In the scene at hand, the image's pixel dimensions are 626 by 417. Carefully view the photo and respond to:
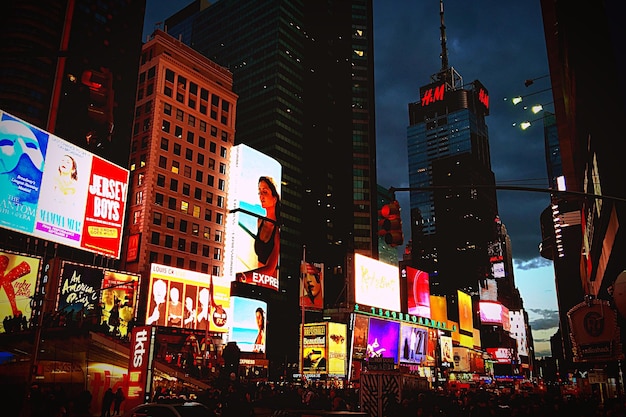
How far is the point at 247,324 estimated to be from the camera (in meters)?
69.8

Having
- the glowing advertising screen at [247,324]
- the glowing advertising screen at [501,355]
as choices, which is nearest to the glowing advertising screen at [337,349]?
the glowing advertising screen at [247,324]

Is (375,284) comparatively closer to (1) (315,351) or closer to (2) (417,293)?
(1) (315,351)

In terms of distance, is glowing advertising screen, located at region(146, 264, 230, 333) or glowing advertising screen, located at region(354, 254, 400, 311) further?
glowing advertising screen, located at region(354, 254, 400, 311)

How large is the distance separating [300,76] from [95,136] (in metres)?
86.0

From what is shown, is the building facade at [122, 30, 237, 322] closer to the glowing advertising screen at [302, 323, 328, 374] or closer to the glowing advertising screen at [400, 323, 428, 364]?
the glowing advertising screen at [302, 323, 328, 374]

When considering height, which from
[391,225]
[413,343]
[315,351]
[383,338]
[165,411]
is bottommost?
[165,411]

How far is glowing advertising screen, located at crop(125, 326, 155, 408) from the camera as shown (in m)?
20.8

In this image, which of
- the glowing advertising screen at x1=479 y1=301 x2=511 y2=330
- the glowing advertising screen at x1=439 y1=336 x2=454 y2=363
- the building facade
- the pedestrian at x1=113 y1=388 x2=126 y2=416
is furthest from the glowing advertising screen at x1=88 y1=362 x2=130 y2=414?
the glowing advertising screen at x1=479 y1=301 x2=511 y2=330

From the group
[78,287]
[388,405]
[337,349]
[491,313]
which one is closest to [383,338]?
[337,349]

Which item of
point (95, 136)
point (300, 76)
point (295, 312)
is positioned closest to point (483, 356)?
point (295, 312)

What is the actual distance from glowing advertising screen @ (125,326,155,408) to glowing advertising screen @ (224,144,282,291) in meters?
45.8

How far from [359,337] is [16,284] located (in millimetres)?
39321

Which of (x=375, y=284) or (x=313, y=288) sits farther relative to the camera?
(x=375, y=284)

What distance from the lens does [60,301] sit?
1866 inches
